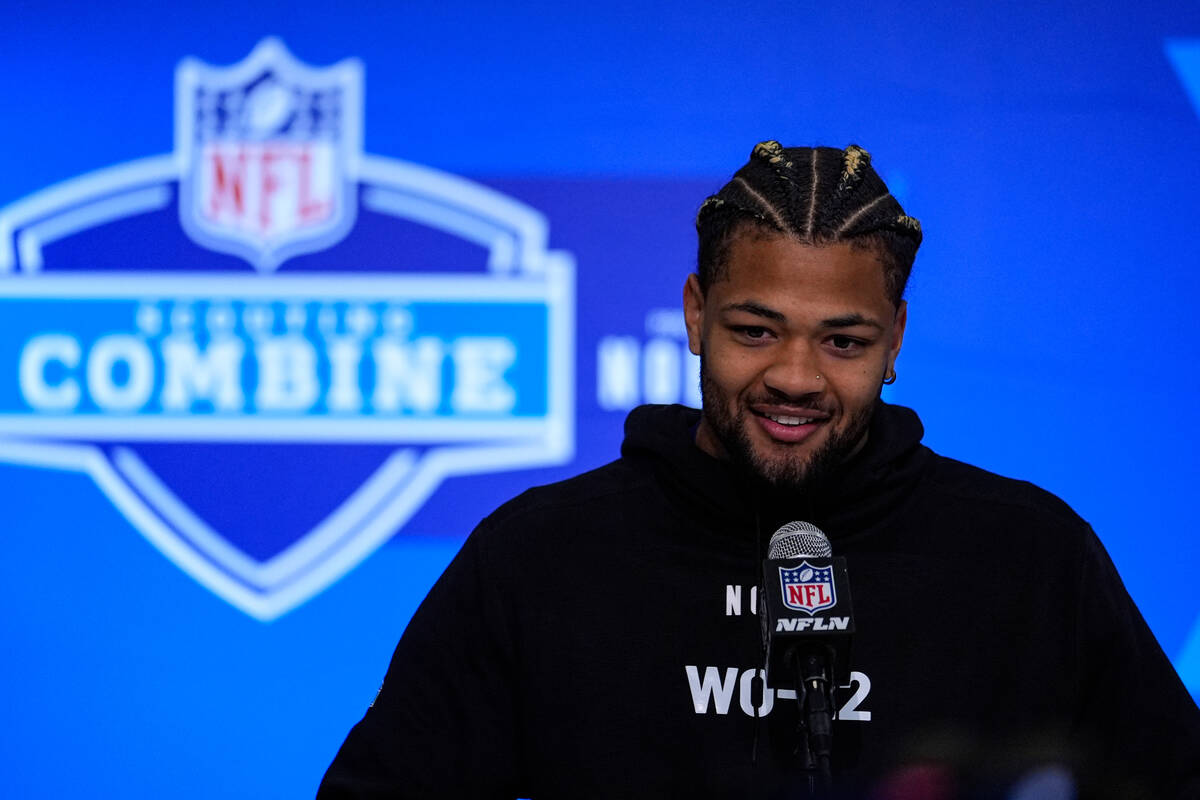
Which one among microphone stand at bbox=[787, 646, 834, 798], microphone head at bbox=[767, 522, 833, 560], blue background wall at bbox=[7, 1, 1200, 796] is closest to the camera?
microphone stand at bbox=[787, 646, 834, 798]

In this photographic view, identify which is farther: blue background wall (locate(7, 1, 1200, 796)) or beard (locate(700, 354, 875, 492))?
blue background wall (locate(7, 1, 1200, 796))

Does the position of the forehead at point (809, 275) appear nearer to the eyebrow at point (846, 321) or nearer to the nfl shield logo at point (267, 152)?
the eyebrow at point (846, 321)

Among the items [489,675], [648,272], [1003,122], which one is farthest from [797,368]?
[1003,122]

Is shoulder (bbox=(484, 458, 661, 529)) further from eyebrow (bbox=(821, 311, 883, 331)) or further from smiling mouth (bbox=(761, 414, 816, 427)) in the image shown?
eyebrow (bbox=(821, 311, 883, 331))

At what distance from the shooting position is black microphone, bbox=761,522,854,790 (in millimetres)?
1121

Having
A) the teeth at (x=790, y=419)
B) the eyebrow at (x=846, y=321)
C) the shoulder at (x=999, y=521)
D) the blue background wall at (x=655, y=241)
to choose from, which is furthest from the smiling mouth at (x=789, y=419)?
the blue background wall at (x=655, y=241)

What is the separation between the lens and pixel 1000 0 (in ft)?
8.99

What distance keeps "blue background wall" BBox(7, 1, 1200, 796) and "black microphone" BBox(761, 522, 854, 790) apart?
1500 millimetres

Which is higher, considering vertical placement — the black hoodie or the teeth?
the teeth

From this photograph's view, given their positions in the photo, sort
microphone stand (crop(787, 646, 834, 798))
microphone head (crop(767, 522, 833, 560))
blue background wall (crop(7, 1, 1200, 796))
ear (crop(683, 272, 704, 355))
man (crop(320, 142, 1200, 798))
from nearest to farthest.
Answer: microphone stand (crop(787, 646, 834, 798)), microphone head (crop(767, 522, 833, 560)), man (crop(320, 142, 1200, 798)), ear (crop(683, 272, 704, 355)), blue background wall (crop(7, 1, 1200, 796))

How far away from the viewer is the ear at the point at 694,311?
4.88 feet

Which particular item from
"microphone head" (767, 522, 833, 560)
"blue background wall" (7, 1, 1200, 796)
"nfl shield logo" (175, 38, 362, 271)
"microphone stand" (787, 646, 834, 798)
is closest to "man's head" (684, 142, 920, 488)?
"microphone head" (767, 522, 833, 560)

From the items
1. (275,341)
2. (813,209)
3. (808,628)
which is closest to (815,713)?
(808,628)

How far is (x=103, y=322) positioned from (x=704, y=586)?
68.5 inches
